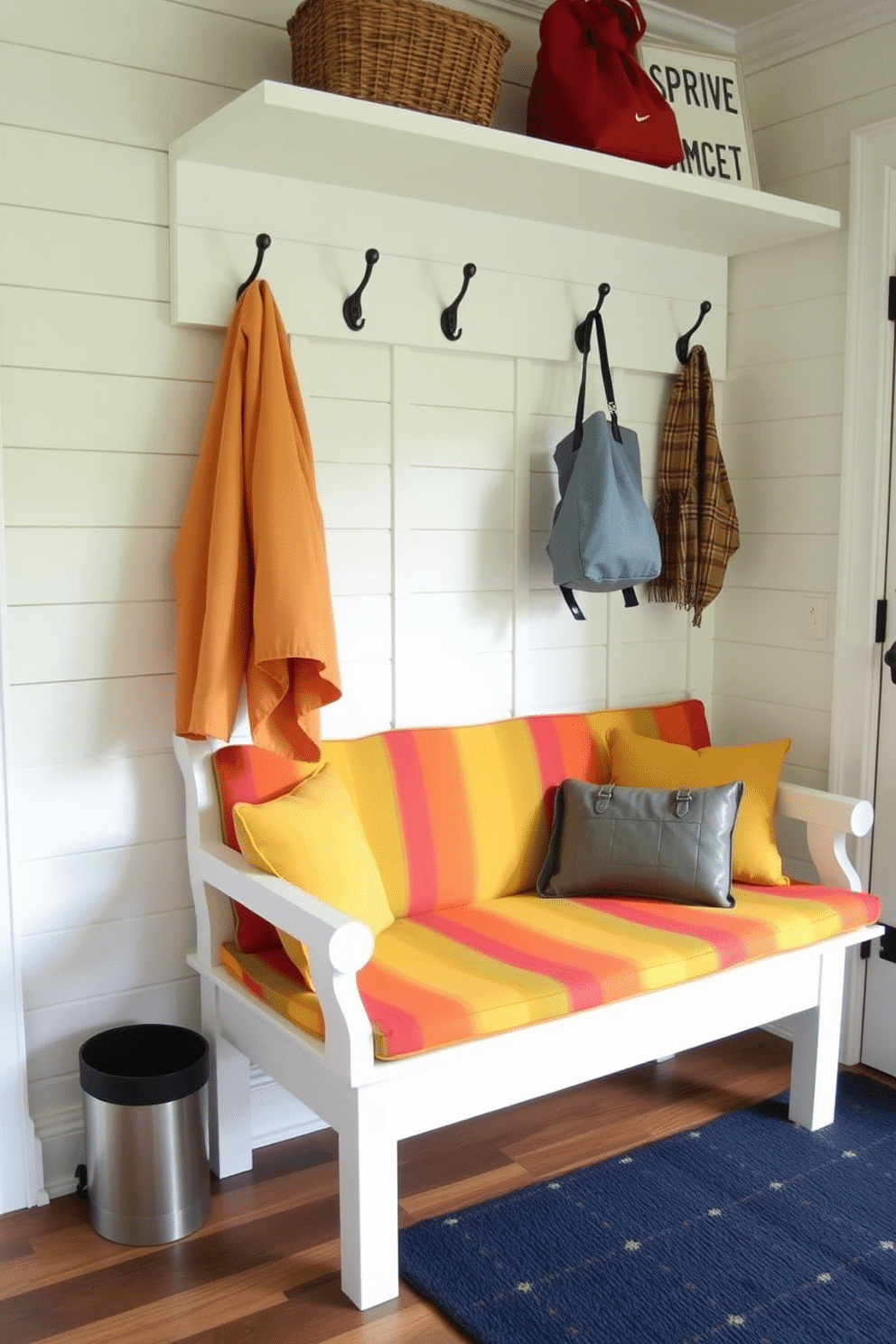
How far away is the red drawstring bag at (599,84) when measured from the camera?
2.50 metres

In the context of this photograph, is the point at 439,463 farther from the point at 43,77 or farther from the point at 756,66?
the point at 756,66

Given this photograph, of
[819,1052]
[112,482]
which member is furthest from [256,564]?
[819,1052]

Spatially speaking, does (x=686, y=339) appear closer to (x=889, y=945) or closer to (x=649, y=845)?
(x=649, y=845)

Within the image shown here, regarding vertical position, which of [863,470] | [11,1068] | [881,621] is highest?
[863,470]

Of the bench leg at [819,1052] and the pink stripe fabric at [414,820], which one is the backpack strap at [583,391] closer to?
the pink stripe fabric at [414,820]

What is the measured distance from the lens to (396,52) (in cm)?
224

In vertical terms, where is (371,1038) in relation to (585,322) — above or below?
below

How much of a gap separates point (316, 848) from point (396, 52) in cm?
145

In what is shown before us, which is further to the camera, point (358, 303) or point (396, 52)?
point (358, 303)

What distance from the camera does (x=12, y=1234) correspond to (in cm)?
225

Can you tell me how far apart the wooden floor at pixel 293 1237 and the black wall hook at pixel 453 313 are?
172cm

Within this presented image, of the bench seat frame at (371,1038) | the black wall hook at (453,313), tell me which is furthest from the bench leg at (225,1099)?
the black wall hook at (453,313)

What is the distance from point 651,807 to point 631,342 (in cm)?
113

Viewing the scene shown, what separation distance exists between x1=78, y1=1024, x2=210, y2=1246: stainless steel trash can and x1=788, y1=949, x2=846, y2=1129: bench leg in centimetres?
127
